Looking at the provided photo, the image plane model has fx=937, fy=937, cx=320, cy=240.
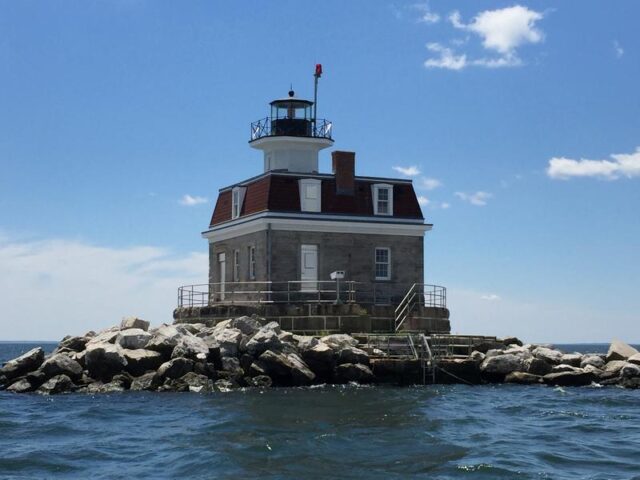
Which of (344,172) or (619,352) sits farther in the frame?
(344,172)

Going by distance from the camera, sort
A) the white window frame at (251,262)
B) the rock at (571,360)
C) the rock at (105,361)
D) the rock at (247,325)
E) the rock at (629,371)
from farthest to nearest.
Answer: the white window frame at (251,262)
the rock at (571,360)
the rock at (629,371)
the rock at (247,325)
the rock at (105,361)

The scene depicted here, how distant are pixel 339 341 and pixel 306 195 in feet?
24.4

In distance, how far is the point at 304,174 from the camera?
1340 inches

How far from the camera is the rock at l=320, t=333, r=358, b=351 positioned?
91.3ft

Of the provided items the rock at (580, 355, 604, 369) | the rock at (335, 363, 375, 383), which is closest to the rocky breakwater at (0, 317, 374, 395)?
the rock at (335, 363, 375, 383)

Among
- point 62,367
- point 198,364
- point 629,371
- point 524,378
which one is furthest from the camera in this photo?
point 629,371

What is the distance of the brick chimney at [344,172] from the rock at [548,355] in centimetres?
889

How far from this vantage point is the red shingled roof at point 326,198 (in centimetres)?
3328

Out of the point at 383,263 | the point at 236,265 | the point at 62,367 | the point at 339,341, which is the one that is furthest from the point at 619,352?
the point at 62,367

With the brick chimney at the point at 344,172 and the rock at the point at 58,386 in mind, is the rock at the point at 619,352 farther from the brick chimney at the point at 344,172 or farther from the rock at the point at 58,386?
the rock at the point at 58,386

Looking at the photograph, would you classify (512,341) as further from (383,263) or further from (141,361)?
(141,361)

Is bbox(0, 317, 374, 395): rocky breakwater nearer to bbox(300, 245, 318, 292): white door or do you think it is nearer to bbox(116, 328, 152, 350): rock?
bbox(116, 328, 152, 350): rock

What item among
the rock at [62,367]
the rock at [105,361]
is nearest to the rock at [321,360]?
the rock at [105,361]

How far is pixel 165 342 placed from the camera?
1068 inches
